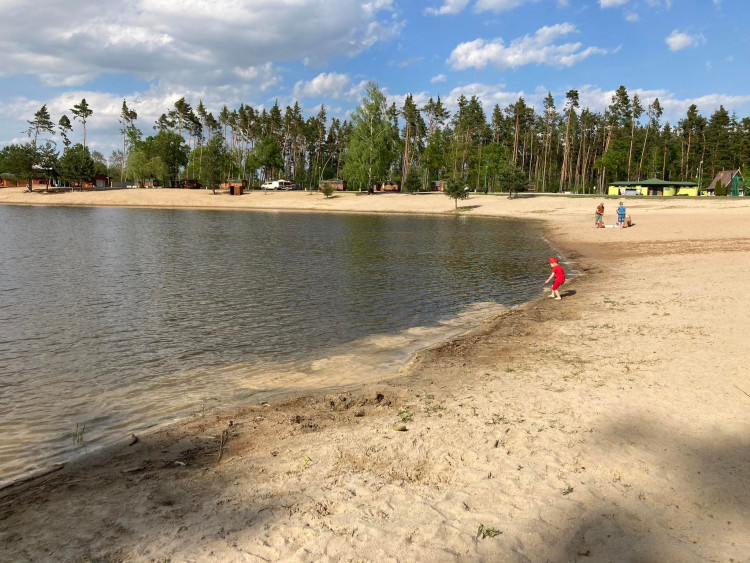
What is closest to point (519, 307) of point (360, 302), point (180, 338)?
point (360, 302)

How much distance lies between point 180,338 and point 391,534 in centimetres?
960

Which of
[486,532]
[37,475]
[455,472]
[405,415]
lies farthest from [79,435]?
[486,532]

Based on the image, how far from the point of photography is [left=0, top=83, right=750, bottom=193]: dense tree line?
9519 cm

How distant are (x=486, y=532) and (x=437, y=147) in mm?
111638

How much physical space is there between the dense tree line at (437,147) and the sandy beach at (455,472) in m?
75.1

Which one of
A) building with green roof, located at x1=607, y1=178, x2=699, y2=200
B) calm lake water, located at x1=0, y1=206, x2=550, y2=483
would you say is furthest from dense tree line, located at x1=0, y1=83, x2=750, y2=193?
calm lake water, located at x1=0, y1=206, x2=550, y2=483

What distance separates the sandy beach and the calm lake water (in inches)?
45.2

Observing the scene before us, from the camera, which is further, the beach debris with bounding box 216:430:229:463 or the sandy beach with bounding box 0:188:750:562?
the beach debris with bounding box 216:430:229:463

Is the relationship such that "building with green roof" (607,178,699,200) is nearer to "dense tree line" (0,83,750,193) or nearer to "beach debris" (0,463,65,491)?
"dense tree line" (0,83,750,193)

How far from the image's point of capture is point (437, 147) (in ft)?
363

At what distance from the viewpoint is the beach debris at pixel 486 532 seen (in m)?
4.52

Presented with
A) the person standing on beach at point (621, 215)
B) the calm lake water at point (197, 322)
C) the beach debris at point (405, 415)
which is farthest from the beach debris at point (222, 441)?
the person standing on beach at point (621, 215)

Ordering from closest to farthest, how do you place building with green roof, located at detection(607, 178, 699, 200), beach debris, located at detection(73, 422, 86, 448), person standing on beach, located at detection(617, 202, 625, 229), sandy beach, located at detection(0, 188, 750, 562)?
sandy beach, located at detection(0, 188, 750, 562), beach debris, located at detection(73, 422, 86, 448), person standing on beach, located at detection(617, 202, 625, 229), building with green roof, located at detection(607, 178, 699, 200)

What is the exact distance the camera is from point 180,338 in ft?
41.4
